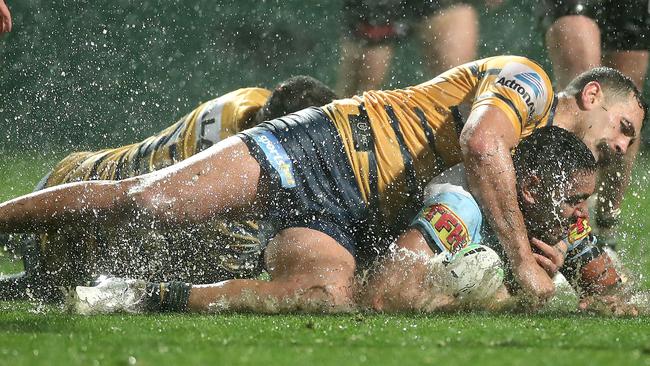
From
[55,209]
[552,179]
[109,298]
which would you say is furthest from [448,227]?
[55,209]

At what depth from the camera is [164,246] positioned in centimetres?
420

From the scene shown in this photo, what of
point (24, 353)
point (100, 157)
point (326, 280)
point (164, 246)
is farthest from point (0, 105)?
point (24, 353)

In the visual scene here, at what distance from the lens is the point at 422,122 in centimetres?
419

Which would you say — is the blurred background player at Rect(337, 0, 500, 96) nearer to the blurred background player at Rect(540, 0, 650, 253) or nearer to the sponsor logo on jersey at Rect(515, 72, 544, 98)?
the blurred background player at Rect(540, 0, 650, 253)

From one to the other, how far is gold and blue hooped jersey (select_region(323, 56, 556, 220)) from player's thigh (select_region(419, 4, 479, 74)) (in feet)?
4.99

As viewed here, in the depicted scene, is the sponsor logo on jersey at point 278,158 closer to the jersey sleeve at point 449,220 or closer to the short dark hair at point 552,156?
the jersey sleeve at point 449,220

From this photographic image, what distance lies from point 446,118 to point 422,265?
63cm

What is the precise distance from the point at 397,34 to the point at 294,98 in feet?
6.35

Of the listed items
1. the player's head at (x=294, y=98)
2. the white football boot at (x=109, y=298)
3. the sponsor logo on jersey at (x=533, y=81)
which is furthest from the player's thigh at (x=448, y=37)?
the white football boot at (x=109, y=298)

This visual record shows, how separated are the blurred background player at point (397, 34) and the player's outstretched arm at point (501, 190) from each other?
1.96 meters

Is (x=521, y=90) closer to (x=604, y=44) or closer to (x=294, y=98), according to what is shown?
(x=294, y=98)

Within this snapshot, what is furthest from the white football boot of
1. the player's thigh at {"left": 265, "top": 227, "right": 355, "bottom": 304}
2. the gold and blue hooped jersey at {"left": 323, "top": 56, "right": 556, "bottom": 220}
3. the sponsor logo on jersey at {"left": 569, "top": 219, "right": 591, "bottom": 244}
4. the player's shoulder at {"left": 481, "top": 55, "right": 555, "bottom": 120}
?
the sponsor logo on jersey at {"left": 569, "top": 219, "right": 591, "bottom": 244}

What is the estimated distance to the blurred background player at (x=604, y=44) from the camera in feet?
18.0

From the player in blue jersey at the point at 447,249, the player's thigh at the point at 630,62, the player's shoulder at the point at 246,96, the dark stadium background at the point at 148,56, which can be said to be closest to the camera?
the player in blue jersey at the point at 447,249
